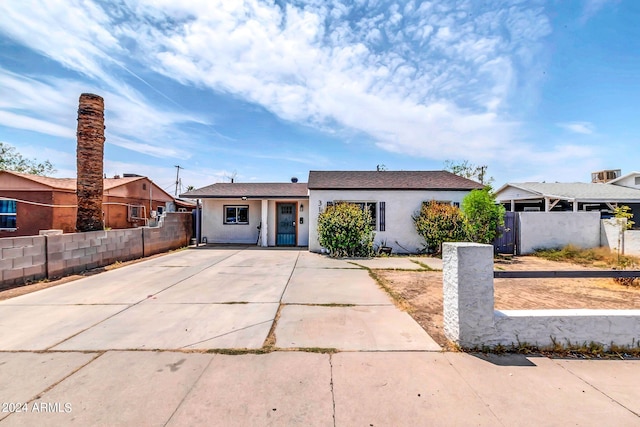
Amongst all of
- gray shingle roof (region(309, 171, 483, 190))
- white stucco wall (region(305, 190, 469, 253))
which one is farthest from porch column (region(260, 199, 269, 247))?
white stucco wall (region(305, 190, 469, 253))

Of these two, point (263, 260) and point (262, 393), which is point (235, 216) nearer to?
point (263, 260)

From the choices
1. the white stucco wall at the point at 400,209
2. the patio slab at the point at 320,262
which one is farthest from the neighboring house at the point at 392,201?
the patio slab at the point at 320,262

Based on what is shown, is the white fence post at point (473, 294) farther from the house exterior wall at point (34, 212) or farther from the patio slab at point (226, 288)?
the house exterior wall at point (34, 212)

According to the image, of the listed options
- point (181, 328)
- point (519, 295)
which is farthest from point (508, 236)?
point (181, 328)

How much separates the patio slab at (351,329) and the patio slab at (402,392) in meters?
0.28

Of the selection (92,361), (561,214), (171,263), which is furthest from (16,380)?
(561,214)

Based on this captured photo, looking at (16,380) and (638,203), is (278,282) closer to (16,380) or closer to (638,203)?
(16,380)

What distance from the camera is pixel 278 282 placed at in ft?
23.0

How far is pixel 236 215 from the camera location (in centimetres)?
1559

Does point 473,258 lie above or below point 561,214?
below

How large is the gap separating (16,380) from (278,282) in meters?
4.68

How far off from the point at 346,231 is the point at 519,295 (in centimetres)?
643

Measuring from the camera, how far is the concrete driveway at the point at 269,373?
7.64ft

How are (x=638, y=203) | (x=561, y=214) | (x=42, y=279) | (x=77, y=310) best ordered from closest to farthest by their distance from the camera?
(x=77, y=310), (x=42, y=279), (x=561, y=214), (x=638, y=203)
